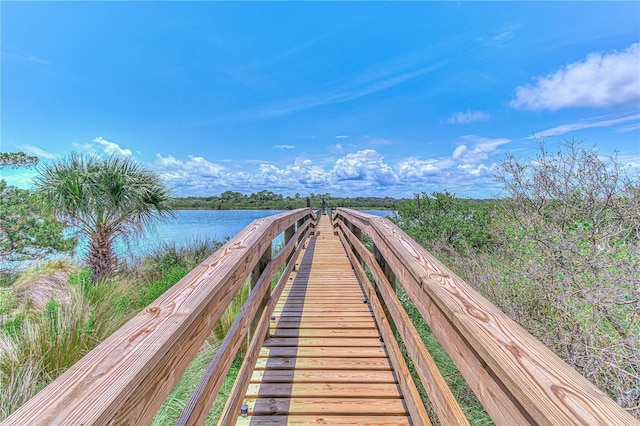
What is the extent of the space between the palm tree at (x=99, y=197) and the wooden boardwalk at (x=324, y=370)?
15.6 ft

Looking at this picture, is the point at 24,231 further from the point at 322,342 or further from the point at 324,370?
the point at 324,370

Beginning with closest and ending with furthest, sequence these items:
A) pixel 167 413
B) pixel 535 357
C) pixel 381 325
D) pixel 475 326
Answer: pixel 535 357 → pixel 475 326 → pixel 167 413 → pixel 381 325

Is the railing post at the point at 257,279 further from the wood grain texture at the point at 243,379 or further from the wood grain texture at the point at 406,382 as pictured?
the wood grain texture at the point at 406,382

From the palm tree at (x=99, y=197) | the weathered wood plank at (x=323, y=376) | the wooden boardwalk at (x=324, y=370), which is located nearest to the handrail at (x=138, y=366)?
the wooden boardwalk at (x=324, y=370)

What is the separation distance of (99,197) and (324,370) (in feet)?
20.4

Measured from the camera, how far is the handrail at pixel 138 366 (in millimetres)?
549

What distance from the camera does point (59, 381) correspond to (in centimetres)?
61

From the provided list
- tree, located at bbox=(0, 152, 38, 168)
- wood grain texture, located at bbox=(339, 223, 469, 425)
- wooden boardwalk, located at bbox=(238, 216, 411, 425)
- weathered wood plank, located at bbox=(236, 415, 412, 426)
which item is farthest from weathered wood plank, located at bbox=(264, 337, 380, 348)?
tree, located at bbox=(0, 152, 38, 168)

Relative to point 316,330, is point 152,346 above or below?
above

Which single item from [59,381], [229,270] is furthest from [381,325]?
[59,381]

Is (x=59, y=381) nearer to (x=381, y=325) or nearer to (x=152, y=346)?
(x=152, y=346)

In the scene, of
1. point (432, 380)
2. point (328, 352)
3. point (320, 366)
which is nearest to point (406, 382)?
point (432, 380)

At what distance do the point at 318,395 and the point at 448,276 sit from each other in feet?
4.24

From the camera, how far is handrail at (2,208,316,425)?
55cm
